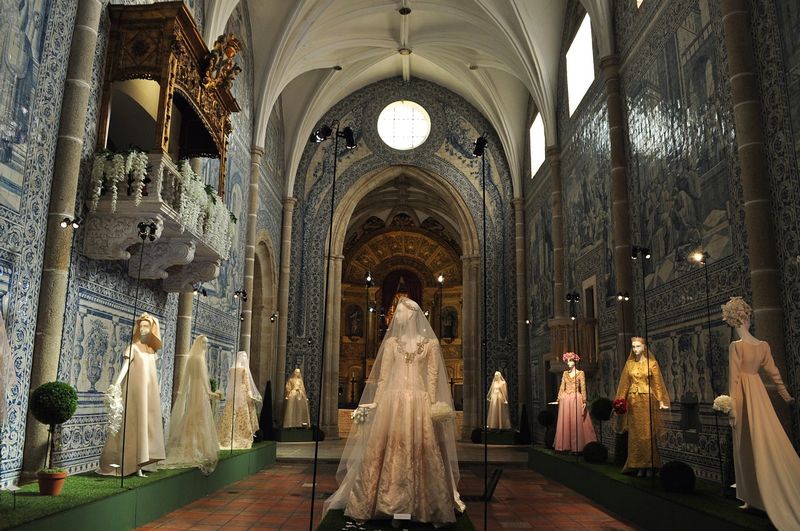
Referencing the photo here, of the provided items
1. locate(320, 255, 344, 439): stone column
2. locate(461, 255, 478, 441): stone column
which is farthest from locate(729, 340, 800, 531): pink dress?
locate(320, 255, 344, 439): stone column

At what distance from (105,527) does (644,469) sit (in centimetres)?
714

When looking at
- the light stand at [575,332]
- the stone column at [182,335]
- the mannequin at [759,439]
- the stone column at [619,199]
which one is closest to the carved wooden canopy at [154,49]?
the stone column at [182,335]

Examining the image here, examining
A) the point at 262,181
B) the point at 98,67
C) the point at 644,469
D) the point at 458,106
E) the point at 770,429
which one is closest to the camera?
the point at 770,429

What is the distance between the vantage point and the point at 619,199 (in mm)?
12664

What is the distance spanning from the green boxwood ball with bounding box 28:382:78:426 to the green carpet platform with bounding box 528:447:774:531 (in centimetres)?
656

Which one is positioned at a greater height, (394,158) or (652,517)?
(394,158)

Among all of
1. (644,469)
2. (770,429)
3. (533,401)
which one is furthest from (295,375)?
(770,429)

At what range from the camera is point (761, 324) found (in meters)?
7.57

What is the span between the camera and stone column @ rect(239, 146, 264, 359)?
17.4 metres

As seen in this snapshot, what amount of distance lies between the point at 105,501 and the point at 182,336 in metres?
5.79

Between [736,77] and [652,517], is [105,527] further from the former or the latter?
[736,77]

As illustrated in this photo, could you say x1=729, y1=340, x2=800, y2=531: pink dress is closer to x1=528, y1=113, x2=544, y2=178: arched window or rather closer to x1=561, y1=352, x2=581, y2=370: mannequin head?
x1=561, y1=352, x2=581, y2=370: mannequin head

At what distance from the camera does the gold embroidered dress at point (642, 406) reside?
31.0 ft

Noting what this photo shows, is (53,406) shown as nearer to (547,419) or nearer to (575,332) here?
(575,332)
